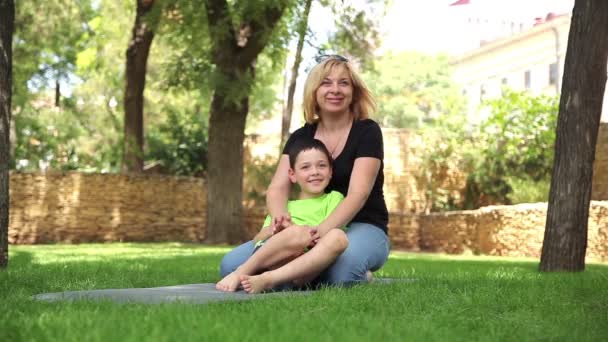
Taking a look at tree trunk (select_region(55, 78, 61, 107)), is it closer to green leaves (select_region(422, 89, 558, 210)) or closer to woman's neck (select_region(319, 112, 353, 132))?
green leaves (select_region(422, 89, 558, 210))

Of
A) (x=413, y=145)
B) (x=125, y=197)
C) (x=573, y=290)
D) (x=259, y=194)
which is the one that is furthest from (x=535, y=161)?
(x=573, y=290)

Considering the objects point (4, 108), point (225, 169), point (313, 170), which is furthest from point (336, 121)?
point (225, 169)

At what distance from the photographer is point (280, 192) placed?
5711 mm

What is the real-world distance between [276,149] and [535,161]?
710 centimetres

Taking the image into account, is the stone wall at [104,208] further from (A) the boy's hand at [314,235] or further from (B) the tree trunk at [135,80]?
(A) the boy's hand at [314,235]

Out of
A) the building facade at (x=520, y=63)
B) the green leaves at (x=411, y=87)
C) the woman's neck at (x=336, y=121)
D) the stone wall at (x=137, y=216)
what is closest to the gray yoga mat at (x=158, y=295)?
the woman's neck at (x=336, y=121)

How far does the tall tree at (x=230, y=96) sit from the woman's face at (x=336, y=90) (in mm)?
8772

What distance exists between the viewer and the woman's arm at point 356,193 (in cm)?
528

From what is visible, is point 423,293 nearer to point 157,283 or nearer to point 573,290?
point 573,290

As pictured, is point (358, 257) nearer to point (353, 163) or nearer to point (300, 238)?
point (300, 238)

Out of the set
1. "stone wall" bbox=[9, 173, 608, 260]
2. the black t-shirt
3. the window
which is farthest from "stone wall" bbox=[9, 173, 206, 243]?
the window

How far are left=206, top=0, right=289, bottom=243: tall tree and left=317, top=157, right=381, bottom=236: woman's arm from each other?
9149 mm

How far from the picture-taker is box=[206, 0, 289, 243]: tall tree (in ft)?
51.5

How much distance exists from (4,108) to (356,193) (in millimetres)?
3697
